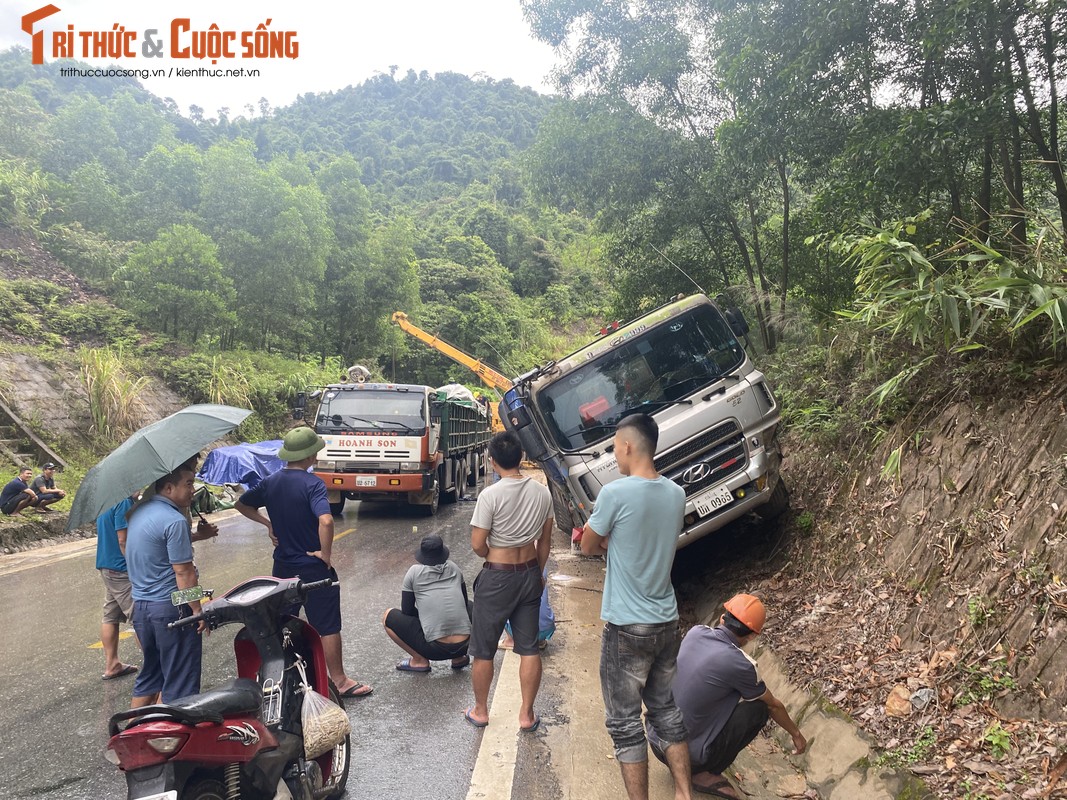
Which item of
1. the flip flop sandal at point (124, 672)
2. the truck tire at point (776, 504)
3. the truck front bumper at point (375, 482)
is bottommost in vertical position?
the truck front bumper at point (375, 482)

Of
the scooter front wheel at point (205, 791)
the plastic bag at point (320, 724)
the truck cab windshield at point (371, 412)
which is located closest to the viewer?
the scooter front wheel at point (205, 791)

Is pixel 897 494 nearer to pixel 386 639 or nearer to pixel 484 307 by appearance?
pixel 386 639

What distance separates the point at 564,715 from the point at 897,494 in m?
3.03

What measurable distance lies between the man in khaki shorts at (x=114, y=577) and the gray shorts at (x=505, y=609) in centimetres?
217

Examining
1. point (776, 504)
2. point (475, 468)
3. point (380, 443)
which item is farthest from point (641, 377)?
point (475, 468)

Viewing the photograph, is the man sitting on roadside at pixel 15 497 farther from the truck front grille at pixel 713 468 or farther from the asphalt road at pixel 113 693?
the truck front grille at pixel 713 468

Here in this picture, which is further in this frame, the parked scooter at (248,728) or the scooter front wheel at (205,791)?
the scooter front wheel at (205,791)

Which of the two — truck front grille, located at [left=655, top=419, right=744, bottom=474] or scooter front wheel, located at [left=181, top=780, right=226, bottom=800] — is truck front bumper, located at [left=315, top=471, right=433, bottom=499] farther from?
scooter front wheel, located at [left=181, top=780, right=226, bottom=800]

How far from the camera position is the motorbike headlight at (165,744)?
256 centimetres

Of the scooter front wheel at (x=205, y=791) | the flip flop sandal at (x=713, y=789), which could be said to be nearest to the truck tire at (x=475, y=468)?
the flip flop sandal at (x=713, y=789)

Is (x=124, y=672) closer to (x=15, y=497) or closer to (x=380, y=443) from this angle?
(x=15, y=497)

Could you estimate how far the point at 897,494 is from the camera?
5.69 m

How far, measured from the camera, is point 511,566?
4254mm

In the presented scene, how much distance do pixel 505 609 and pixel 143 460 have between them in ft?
6.70
